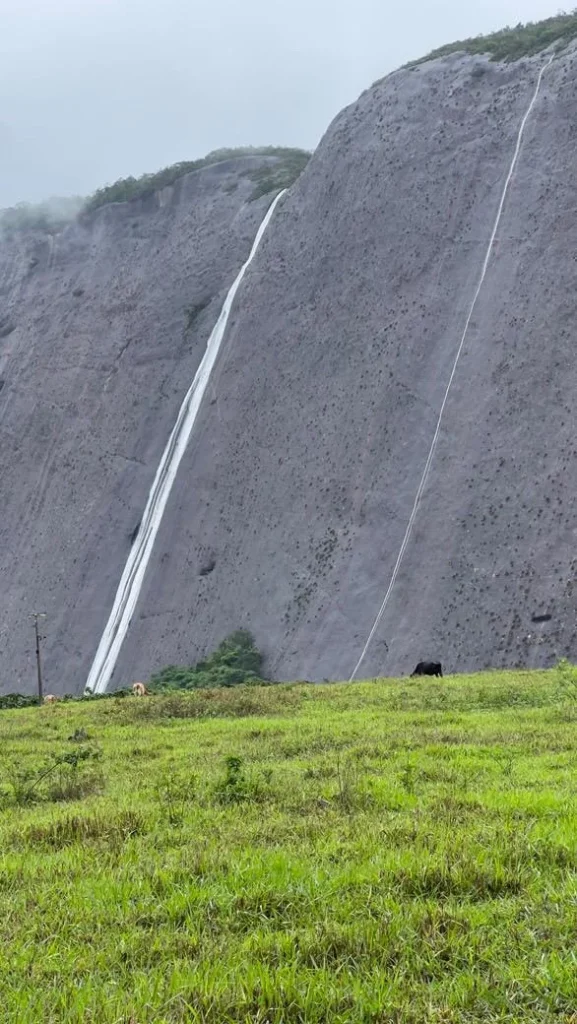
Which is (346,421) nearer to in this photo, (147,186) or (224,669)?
(224,669)

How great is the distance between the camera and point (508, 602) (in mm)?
32406

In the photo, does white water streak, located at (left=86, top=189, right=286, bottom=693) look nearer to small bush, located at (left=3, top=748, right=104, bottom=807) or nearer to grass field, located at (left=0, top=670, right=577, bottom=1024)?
small bush, located at (left=3, top=748, right=104, bottom=807)

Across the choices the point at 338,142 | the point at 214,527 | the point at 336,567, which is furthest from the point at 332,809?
the point at 338,142

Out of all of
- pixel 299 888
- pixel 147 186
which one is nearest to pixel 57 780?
pixel 299 888

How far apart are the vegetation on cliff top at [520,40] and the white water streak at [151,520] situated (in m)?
17.8

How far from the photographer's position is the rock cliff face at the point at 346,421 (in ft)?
115

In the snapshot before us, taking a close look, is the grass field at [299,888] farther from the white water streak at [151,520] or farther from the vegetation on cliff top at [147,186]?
the vegetation on cliff top at [147,186]

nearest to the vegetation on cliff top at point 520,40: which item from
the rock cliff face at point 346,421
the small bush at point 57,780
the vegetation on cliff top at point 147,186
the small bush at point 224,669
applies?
the rock cliff face at point 346,421

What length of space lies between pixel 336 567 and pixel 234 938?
34808mm

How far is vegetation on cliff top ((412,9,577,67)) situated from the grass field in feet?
157

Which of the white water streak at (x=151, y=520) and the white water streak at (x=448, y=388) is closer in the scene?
the white water streak at (x=448, y=388)

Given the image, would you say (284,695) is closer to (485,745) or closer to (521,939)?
(485,745)

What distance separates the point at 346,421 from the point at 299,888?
38.6 meters

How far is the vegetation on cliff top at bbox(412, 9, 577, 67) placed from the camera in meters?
49.0
